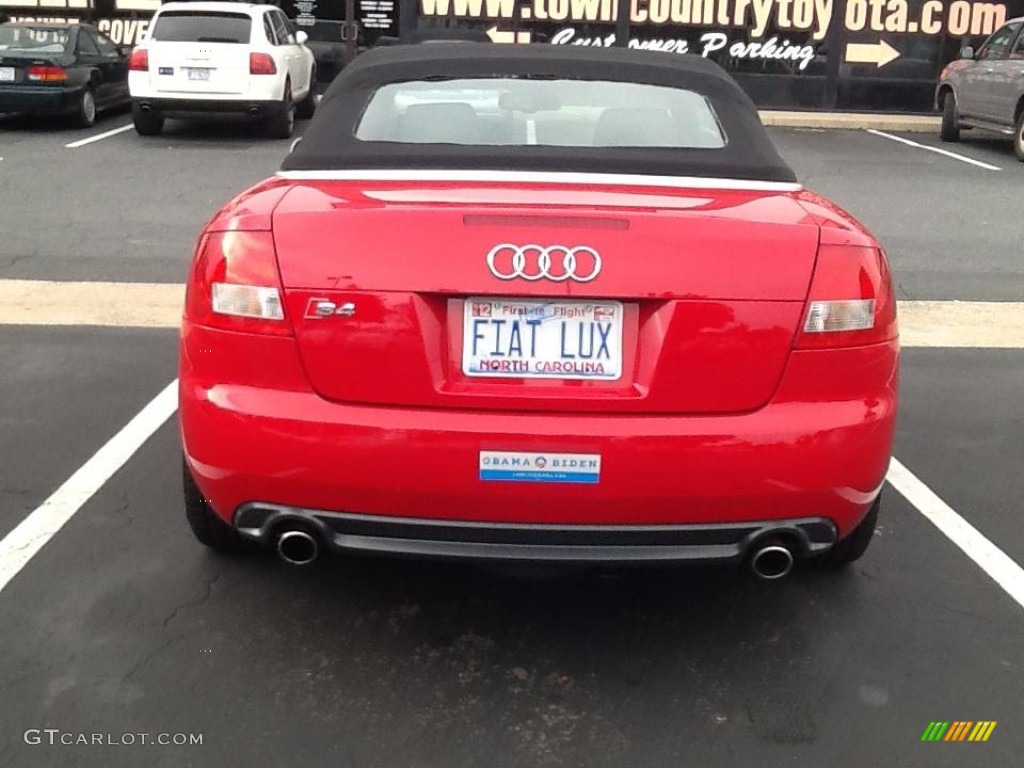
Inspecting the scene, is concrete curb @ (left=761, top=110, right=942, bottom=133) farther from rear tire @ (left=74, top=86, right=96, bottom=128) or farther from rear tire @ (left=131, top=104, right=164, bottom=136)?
rear tire @ (left=74, top=86, right=96, bottom=128)

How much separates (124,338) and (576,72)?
322cm

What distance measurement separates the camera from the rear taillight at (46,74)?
14844mm

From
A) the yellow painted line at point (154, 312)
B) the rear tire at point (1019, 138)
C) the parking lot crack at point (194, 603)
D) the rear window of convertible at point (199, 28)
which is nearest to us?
the parking lot crack at point (194, 603)

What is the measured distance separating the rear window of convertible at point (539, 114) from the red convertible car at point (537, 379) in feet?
3.00

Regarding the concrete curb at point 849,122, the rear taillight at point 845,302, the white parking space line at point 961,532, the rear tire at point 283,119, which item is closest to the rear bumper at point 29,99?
the rear tire at point 283,119

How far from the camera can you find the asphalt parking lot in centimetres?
292

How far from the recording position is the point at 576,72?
4344mm

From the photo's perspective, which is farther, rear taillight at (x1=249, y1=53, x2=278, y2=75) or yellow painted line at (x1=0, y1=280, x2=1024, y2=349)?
rear taillight at (x1=249, y1=53, x2=278, y2=75)

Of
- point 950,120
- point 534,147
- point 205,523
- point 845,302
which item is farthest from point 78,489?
point 950,120

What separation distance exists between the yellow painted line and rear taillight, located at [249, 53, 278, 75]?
7.86 meters

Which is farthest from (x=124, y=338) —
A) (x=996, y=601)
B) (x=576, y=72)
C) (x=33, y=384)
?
(x=996, y=601)

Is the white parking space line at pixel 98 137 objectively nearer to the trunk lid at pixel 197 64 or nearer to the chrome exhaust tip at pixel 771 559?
the trunk lid at pixel 197 64

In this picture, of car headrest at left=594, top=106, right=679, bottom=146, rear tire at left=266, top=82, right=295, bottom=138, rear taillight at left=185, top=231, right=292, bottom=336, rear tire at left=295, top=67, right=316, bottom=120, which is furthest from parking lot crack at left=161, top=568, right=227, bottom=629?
rear tire at left=295, top=67, right=316, bottom=120

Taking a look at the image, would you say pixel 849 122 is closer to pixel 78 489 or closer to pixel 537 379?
pixel 78 489
